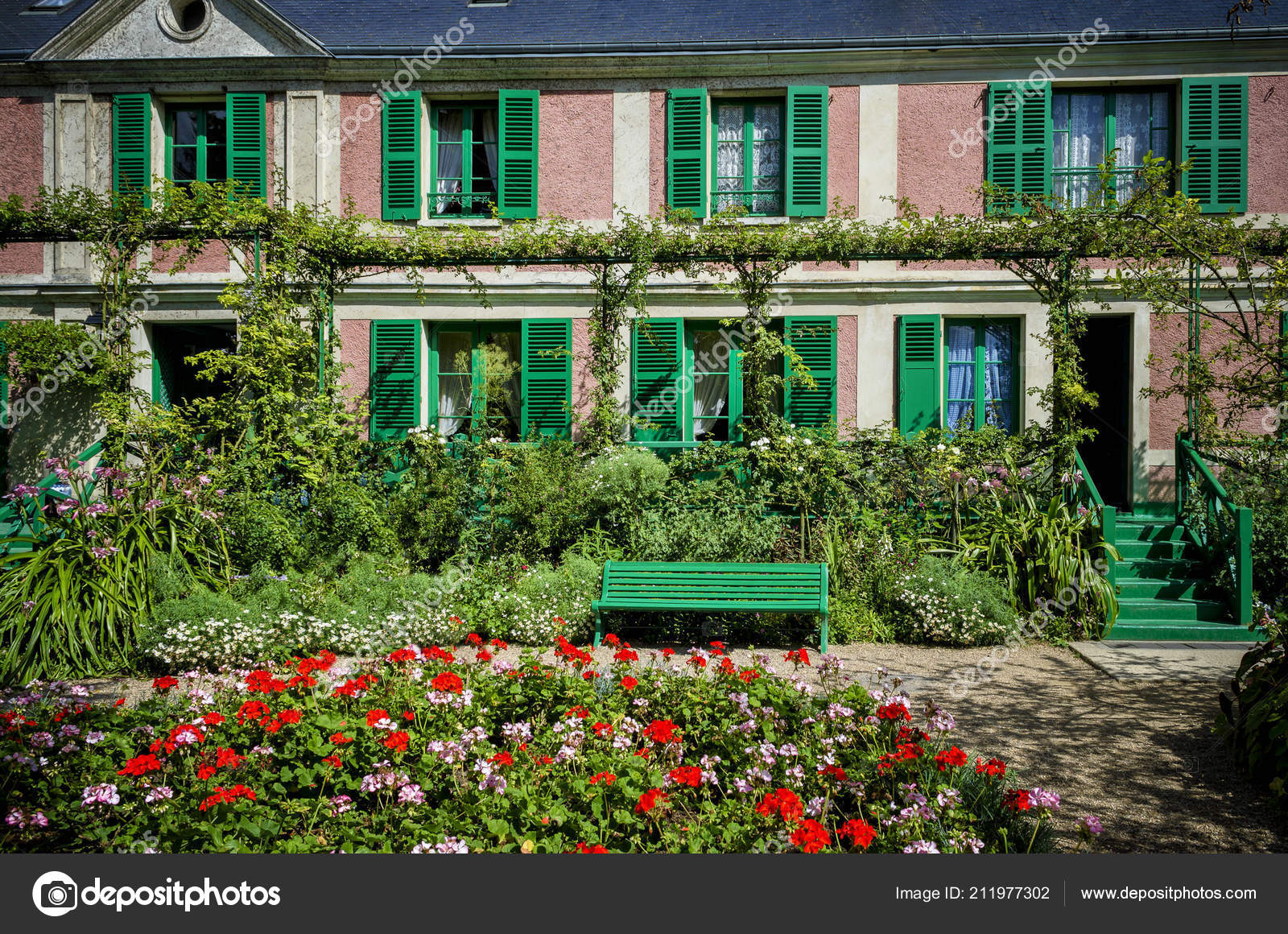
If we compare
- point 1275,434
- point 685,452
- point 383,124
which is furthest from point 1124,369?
point 383,124

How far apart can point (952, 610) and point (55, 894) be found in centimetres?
586

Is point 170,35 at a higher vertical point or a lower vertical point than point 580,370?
higher

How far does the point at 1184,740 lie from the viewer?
14.3 feet

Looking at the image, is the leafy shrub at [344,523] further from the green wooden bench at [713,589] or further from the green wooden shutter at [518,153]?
the green wooden shutter at [518,153]

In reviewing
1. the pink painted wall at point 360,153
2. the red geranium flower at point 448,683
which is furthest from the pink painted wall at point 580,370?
the red geranium flower at point 448,683

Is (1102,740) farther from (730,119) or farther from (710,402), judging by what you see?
(730,119)

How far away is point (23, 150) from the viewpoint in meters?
10.5

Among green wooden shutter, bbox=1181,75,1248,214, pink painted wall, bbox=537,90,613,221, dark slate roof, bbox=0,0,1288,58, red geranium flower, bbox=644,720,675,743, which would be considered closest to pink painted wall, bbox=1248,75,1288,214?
green wooden shutter, bbox=1181,75,1248,214

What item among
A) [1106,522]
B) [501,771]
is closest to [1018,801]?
[501,771]

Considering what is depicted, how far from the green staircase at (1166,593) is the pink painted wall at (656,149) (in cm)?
645

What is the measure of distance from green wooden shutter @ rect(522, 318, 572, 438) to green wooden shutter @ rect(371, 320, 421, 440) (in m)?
1.36

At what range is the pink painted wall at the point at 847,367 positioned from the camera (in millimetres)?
10227

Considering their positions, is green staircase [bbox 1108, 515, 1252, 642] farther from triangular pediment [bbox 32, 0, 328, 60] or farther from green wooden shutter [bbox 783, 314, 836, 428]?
triangular pediment [bbox 32, 0, 328, 60]

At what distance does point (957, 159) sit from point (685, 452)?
551 cm
